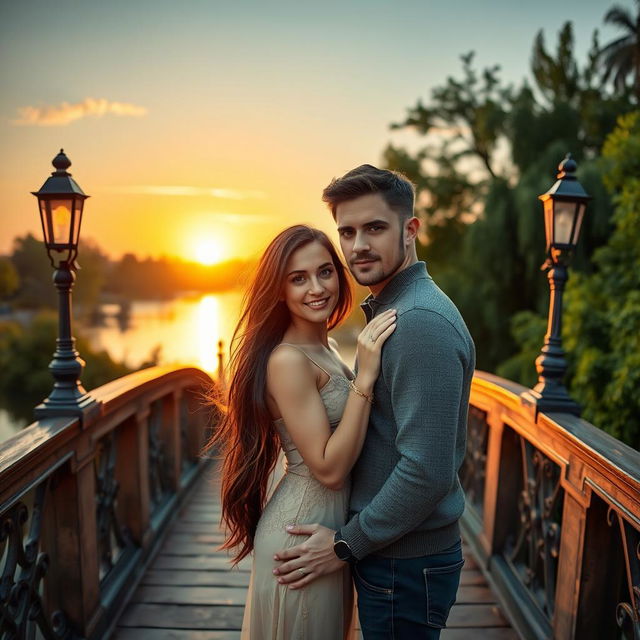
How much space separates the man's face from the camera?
1.66 metres

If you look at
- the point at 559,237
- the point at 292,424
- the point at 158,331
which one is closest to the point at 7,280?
the point at 158,331

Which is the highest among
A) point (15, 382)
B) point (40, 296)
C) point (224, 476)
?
point (224, 476)

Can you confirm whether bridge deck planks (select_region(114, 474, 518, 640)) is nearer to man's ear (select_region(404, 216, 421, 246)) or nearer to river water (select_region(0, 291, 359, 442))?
man's ear (select_region(404, 216, 421, 246))

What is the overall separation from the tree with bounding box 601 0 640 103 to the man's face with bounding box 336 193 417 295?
2139 centimetres

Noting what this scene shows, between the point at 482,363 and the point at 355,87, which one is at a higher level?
the point at 355,87

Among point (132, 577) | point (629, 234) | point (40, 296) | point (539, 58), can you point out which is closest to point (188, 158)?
point (40, 296)

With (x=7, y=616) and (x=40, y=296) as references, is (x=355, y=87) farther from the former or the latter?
(x=40, y=296)

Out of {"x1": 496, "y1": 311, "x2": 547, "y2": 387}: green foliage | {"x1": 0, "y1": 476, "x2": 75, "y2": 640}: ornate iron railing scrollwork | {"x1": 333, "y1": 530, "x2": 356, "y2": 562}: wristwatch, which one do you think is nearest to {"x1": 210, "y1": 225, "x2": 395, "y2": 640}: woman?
{"x1": 333, "y1": 530, "x2": 356, "y2": 562}: wristwatch

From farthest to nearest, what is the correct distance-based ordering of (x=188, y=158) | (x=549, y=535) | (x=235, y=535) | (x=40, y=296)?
1. (x=40, y=296)
2. (x=188, y=158)
3. (x=549, y=535)
4. (x=235, y=535)

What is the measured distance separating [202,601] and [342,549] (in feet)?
5.67

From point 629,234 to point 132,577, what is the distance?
22.1ft

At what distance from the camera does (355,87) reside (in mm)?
24562

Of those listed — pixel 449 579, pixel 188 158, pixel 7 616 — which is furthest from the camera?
pixel 188 158

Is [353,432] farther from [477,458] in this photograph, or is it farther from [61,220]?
[477,458]
